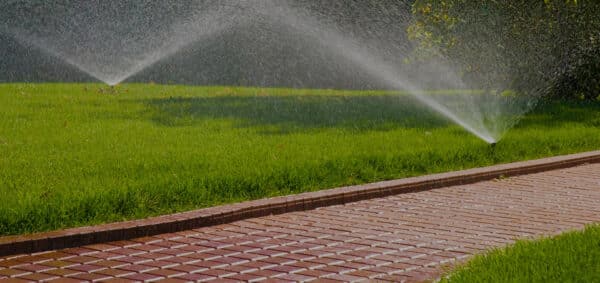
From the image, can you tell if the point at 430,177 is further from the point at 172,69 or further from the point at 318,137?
the point at 172,69

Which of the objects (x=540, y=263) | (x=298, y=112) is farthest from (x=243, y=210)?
(x=298, y=112)

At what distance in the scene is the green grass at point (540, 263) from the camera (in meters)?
5.05

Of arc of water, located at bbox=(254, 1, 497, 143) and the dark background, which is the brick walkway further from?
arc of water, located at bbox=(254, 1, 497, 143)

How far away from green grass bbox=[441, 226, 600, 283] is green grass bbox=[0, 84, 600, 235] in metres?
2.57

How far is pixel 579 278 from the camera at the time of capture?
5070 mm

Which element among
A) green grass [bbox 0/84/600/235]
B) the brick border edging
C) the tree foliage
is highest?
the tree foliage

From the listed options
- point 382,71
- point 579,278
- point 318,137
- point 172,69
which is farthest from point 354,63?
point 579,278

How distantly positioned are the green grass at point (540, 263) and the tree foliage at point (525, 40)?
11158 mm

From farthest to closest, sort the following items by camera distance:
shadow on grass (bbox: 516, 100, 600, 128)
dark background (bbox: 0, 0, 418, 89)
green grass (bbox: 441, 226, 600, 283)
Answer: dark background (bbox: 0, 0, 418, 89), shadow on grass (bbox: 516, 100, 600, 128), green grass (bbox: 441, 226, 600, 283)

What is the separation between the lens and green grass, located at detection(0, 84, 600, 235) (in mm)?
7242

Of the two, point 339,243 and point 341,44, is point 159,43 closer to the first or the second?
point 341,44

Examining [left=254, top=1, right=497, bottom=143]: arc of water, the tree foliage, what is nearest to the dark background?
[left=254, top=1, right=497, bottom=143]: arc of water

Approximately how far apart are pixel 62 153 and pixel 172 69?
13.9m

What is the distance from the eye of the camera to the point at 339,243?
619 cm
